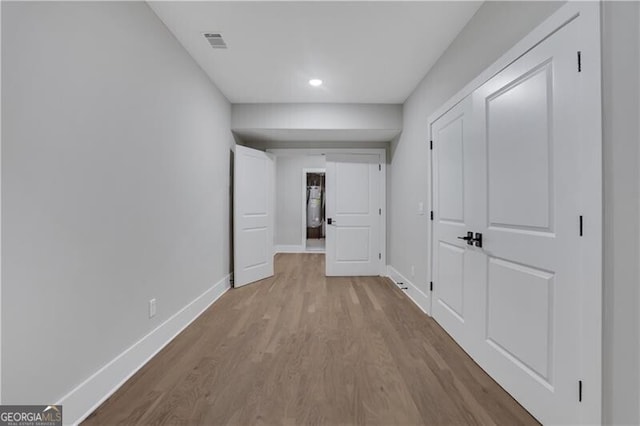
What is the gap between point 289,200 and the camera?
7195mm

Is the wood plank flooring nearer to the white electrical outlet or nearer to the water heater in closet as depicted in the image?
the white electrical outlet

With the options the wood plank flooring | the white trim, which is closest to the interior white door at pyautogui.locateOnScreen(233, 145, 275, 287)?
the white trim

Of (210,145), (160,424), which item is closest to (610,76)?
(160,424)

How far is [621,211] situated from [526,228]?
49 centimetres

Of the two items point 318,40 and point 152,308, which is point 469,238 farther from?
point 152,308

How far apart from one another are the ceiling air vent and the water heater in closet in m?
6.27

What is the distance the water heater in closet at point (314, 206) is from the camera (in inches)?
347

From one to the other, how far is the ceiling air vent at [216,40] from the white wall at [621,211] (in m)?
2.52

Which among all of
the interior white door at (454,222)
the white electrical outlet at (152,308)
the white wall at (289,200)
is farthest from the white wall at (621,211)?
the white wall at (289,200)

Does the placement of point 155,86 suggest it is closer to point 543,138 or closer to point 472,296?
point 543,138

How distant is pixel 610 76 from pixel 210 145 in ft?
10.8

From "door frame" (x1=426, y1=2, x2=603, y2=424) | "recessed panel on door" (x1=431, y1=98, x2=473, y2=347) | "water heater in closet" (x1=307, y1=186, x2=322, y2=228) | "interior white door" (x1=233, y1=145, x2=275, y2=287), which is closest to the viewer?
"door frame" (x1=426, y1=2, x2=603, y2=424)

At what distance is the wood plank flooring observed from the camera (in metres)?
1.54

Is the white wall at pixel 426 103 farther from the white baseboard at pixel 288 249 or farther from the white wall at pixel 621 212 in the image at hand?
the white baseboard at pixel 288 249
